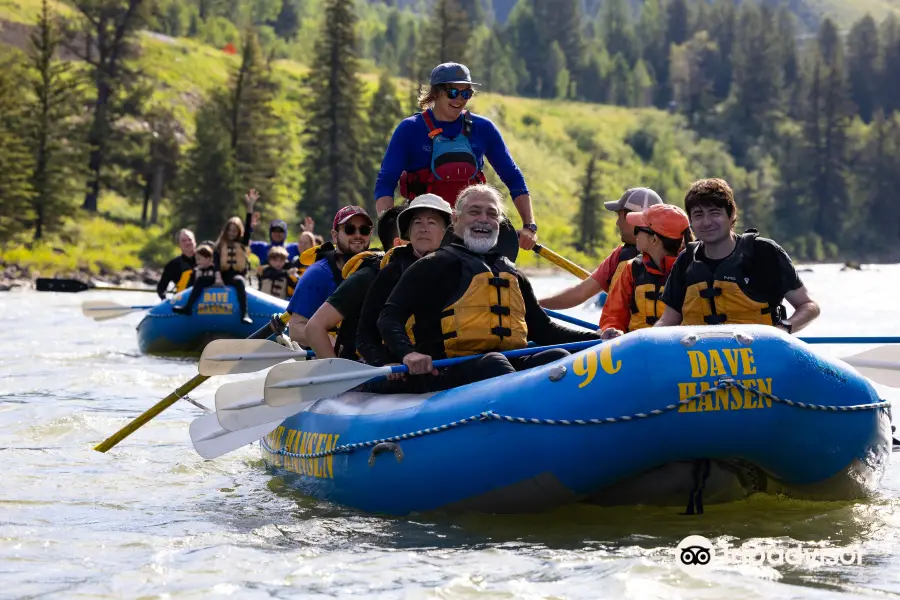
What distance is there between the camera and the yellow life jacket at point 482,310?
6.12 metres

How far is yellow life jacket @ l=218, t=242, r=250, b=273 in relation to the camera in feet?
51.7

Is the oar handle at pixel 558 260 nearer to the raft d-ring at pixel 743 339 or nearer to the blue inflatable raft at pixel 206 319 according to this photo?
the raft d-ring at pixel 743 339

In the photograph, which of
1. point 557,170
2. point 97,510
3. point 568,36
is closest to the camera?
point 97,510

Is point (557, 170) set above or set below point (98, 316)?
above

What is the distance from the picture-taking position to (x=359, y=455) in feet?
20.7

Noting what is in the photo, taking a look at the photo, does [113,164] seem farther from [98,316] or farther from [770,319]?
[770,319]

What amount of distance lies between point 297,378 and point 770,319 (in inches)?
94.9

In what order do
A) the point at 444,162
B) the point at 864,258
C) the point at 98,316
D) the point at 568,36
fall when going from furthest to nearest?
the point at 568,36, the point at 864,258, the point at 98,316, the point at 444,162

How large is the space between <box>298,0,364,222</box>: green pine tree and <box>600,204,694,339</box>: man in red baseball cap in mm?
44416

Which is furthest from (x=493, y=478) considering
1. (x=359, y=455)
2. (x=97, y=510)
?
(x=97, y=510)

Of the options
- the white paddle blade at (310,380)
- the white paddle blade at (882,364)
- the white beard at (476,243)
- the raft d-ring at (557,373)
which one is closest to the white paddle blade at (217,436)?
the white paddle blade at (310,380)

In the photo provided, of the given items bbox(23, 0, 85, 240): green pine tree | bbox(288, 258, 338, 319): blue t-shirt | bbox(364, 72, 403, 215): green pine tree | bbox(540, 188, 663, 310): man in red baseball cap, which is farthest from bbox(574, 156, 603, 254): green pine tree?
bbox(288, 258, 338, 319): blue t-shirt

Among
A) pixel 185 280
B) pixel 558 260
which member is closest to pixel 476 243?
pixel 558 260

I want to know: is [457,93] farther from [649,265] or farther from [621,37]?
[621,37]
